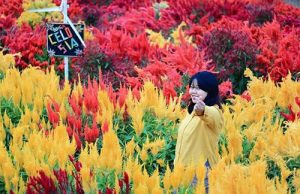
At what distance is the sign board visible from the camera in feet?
25.2

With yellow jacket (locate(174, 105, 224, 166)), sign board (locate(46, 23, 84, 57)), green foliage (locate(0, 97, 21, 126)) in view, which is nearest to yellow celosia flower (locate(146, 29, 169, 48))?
sign board (locate(46, 23, 84, 57))

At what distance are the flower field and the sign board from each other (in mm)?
310

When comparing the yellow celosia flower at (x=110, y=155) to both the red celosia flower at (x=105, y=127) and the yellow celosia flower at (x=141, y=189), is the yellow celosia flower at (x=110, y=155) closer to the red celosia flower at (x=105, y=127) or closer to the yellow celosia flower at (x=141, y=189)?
the yellow celosia flower at (x=141, y=189)

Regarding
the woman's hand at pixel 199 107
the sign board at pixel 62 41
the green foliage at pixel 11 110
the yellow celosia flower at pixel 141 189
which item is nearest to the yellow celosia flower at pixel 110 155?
the yellow celosia flower at pixel 141 189

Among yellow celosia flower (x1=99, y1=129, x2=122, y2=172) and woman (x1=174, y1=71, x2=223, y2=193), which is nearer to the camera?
yellow celosia flower (x1=99, y1=129, x2=122, y2=172)

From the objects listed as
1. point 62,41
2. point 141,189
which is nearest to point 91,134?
point 141,189

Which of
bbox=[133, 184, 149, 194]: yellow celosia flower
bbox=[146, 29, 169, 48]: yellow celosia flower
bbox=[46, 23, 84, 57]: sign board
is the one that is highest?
bbox=[46, 23, 84, 57]: sign board

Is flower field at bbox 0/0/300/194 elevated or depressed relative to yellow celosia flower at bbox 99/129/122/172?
depressed

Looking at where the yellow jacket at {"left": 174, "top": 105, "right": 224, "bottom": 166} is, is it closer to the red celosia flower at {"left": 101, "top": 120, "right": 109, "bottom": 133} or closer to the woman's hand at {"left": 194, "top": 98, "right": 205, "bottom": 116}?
the woman's hand at {"left": 194, "top": 98, "right": 205, "bottom": 116}

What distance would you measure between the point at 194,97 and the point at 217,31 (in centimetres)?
437

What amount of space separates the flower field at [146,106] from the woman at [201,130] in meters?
0.15

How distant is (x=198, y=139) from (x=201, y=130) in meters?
0.07

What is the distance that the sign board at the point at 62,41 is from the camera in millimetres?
7688

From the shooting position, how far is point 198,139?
Answer: 16.6 feet
